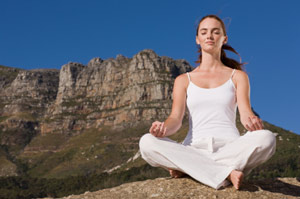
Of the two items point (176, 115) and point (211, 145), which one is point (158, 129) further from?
point (211, 145)

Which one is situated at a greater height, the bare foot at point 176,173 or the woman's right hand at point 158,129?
the woman's right hand at point 158,129

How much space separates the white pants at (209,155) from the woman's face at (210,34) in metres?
1.76

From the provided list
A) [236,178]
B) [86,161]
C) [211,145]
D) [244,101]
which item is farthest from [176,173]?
[86,161]

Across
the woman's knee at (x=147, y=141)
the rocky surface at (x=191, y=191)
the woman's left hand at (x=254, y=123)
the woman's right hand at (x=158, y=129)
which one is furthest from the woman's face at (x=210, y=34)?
the rocky surface at (x=191, y=191)

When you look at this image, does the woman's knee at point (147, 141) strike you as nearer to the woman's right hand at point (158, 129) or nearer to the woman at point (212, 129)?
the woman at point (212, 129)

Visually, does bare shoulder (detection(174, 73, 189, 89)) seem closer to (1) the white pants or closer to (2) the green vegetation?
(1) the white pants

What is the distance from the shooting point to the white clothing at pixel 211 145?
6.20 meters

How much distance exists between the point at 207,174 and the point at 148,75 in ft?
607

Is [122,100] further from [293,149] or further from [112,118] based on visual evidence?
[293,149]

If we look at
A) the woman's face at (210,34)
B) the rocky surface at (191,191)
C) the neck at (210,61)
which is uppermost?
the woman's face at (210,34)

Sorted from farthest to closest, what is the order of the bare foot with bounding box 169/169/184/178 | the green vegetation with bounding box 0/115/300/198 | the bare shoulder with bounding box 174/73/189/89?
1. the green vegetation with bounding box 0/115/300/198
2. the bare foot with bounding box 169/169/184/178
3. the bare shoulder with bounding box 174/73/189/89

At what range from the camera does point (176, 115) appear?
6.83 m

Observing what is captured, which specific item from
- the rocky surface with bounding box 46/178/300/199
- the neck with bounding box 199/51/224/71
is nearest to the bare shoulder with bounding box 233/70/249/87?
the neck with bounding box 199/51/224/71

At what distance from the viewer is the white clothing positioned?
6.20m
